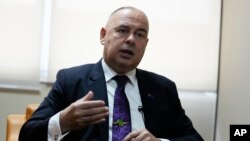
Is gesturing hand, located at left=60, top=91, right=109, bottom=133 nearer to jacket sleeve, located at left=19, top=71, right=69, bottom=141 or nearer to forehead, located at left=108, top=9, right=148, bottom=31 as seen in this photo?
jacket sleeve, located at left=19, top=71, right=69, bottom=141

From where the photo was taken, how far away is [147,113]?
1776 millimetres

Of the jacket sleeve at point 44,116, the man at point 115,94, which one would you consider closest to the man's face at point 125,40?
the man at point 115,94

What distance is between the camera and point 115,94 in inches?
69.4

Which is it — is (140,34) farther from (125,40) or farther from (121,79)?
(121,79)

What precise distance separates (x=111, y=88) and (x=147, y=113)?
0.23 meters

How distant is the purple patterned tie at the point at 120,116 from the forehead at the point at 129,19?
347 mm

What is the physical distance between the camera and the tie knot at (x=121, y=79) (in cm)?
182

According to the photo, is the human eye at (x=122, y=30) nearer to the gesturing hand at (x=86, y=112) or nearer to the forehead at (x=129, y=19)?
the forehead at (x=129, y=19)

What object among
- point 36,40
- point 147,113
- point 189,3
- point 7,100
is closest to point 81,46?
point 36,40

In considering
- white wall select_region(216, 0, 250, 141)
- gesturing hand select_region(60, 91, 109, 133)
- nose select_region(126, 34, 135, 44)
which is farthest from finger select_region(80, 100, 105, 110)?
white wall select_region(216, 0, 250, 141)

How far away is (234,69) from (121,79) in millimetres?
1412

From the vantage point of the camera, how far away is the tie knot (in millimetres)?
1824

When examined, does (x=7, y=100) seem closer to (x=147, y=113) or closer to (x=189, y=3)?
(x=147, y=113)

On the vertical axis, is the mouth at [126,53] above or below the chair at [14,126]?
above
